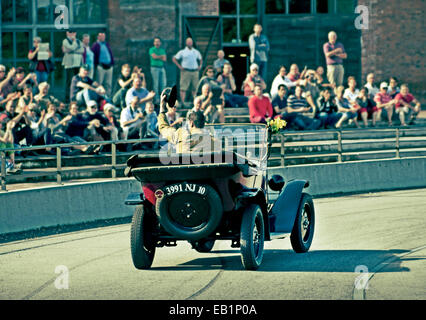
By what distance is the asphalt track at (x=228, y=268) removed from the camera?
10.7 m

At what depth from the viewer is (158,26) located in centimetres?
2977

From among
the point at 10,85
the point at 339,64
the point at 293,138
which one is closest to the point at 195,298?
the point at 10,85

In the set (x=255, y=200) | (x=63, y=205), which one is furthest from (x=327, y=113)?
(x=255, y=200)

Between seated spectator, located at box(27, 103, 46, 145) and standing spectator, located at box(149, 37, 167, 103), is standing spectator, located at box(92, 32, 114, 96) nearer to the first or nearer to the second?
standing spectator, located at box(149, 37, 167, 103)

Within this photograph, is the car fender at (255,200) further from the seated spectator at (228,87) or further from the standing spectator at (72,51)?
the seated spectator at (228,87)

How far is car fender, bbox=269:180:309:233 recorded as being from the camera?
43.3 ft

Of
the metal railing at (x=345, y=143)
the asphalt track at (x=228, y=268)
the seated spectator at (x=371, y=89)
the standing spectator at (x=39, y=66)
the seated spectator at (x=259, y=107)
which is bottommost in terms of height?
the asphalt track at (x=228, y=268)

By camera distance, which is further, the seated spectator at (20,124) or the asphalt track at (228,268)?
the seated spectator at (20,124)

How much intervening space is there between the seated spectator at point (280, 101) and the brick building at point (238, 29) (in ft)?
16.1

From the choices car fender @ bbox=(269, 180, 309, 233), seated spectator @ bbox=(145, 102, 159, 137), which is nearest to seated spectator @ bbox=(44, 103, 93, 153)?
seated spectator @ bbox=(145, 102, 159, 137)

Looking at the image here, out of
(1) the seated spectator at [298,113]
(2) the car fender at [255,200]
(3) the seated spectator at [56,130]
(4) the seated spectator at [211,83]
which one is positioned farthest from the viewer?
(4) the seated spectator at [211,83]

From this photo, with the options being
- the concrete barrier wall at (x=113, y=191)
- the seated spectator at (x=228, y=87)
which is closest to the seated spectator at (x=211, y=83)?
the seated spectator at (x=228, y=87)

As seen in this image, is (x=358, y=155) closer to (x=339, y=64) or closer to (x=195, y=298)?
(x=339, y=64)
